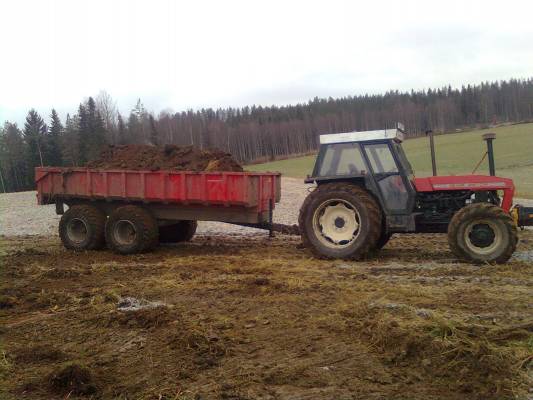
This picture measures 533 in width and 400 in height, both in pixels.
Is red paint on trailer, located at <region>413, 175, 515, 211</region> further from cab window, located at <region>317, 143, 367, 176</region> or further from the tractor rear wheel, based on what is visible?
cab window, located at <region>317, 143, 367, 176</region>

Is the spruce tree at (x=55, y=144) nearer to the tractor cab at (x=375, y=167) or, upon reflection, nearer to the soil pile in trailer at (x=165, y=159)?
the soil pile in trailer at (x=165, y=159)

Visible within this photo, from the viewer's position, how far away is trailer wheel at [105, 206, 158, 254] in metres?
9.90

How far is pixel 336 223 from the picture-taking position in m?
8.51

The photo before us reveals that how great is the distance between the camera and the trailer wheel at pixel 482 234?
24.0 feet

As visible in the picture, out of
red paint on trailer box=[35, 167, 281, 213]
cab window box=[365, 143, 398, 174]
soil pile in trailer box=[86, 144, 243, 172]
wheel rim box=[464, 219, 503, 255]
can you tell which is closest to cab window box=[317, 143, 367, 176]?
cab window box=[365, 143, 398, 174]

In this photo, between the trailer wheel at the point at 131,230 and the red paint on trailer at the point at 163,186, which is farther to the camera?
the trailer wheel at the point at 131,230

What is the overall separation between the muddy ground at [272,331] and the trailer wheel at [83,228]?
7.12ft

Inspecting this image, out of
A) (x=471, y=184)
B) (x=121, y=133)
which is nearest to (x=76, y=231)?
(x=471, y=184)

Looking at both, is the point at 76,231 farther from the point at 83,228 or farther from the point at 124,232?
the point at 124,232

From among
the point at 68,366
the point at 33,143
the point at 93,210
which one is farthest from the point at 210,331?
the point at 33,143

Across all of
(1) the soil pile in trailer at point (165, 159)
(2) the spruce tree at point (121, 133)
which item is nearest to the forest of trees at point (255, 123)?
(2) the spruce tree at point (121, 133)

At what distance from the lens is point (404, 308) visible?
17.0 ft

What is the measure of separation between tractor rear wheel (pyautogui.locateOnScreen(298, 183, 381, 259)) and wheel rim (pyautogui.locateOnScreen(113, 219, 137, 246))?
3.73 meters

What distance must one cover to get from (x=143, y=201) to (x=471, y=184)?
6.19m
